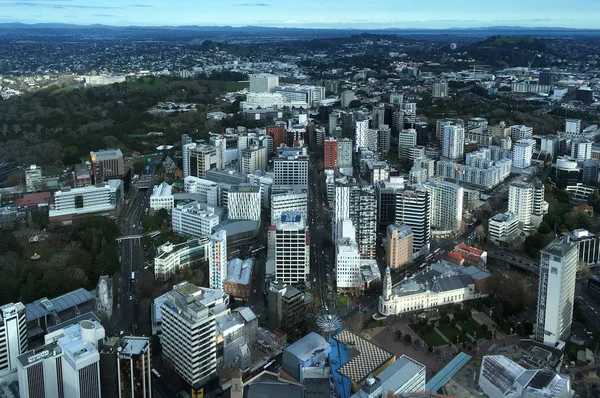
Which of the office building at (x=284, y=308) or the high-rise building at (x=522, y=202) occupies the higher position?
the high-rise building at (x=522, y=202)

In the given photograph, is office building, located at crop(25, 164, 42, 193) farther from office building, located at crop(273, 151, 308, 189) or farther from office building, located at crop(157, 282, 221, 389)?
office building, located at crop(157, 282, 221, 389)

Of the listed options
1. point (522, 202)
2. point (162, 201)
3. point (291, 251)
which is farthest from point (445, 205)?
point (162, 201)

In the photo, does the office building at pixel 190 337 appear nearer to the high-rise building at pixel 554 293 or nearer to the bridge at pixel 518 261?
the high-rise building at pixel 554 293

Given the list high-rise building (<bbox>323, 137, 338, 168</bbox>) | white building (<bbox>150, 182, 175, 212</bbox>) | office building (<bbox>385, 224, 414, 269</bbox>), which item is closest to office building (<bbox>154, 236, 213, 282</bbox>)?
white building (<bbox>150, 182, 175, 212</bbox>)

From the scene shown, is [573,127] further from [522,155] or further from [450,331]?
[450,331]

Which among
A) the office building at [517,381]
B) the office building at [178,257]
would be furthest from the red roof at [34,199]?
the office building at [517,381]

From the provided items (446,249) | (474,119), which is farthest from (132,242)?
(474,119)

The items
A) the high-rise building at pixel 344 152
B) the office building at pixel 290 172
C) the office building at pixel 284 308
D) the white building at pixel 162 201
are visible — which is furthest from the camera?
the high-rise building at pixel 344 152
